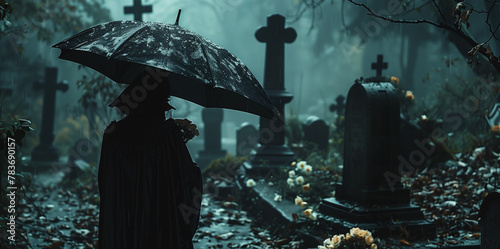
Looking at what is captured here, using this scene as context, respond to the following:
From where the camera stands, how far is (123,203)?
10.2 feet

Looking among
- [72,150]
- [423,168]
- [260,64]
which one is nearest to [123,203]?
[423,168]

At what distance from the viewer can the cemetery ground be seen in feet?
17.6

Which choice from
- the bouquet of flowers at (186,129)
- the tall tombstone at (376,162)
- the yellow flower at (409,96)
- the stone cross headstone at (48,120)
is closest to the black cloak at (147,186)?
the bouquet of flowers at (186,129)

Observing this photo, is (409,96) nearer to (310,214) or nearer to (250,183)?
(250,183)

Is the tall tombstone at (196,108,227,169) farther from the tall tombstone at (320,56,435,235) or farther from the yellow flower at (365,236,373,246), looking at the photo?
the yellow flower at (365,236,373,246)

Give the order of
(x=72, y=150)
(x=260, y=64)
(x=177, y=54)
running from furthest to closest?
(x=260, y=64) → (x=72, y=150) → (x=177, y=54)

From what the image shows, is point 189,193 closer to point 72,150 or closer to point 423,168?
point 423,168

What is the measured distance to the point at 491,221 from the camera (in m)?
3.83

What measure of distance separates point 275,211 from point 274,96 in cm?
304

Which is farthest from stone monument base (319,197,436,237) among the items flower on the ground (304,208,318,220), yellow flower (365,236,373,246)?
yellow flower (365,236,373,246)

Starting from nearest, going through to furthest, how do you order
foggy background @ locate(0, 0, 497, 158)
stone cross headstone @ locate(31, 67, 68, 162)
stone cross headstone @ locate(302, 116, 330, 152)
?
stone cross headstone @ locate(302, 116, 330, 152), stone cross headstone @ locate(31, 67, 68, 162), foggy background @ locate(0, 0, 497, 158)

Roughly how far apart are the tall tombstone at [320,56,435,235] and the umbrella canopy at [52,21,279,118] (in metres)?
2.66

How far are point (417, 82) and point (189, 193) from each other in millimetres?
23095

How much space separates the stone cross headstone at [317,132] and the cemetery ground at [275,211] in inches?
101
